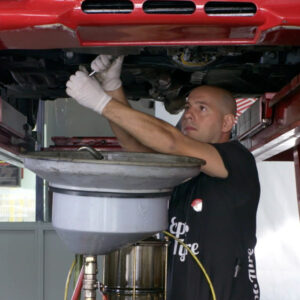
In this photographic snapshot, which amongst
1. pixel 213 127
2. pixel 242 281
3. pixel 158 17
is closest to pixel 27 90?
pixel 213 127

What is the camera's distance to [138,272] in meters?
1.43

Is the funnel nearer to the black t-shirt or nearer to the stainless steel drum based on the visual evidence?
the stainless steel drum

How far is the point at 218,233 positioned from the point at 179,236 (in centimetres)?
13

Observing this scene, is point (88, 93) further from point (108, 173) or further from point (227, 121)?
point (227, 121)

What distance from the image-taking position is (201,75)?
2271 mm

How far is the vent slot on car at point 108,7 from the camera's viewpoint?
144cm

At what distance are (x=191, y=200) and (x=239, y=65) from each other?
25.7 inches

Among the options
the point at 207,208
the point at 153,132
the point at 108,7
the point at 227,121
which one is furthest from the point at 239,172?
the point at 108,7

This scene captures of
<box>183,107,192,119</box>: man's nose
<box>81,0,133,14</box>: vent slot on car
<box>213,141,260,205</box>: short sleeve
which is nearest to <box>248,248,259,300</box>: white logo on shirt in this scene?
<box>213,141,260,205</box>: short sleeve

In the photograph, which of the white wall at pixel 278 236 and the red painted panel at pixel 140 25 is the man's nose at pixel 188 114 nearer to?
the red painted panel at pixel 140 25

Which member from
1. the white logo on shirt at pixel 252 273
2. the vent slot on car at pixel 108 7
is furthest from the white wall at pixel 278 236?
the vent slot on car at pixel 108 7

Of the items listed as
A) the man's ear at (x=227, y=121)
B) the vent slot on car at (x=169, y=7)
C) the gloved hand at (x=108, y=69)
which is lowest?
the man's ear at (x=227, y=121)

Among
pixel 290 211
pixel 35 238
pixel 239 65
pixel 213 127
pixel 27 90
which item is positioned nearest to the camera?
pixel 213 127

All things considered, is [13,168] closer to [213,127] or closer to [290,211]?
[290,211]
